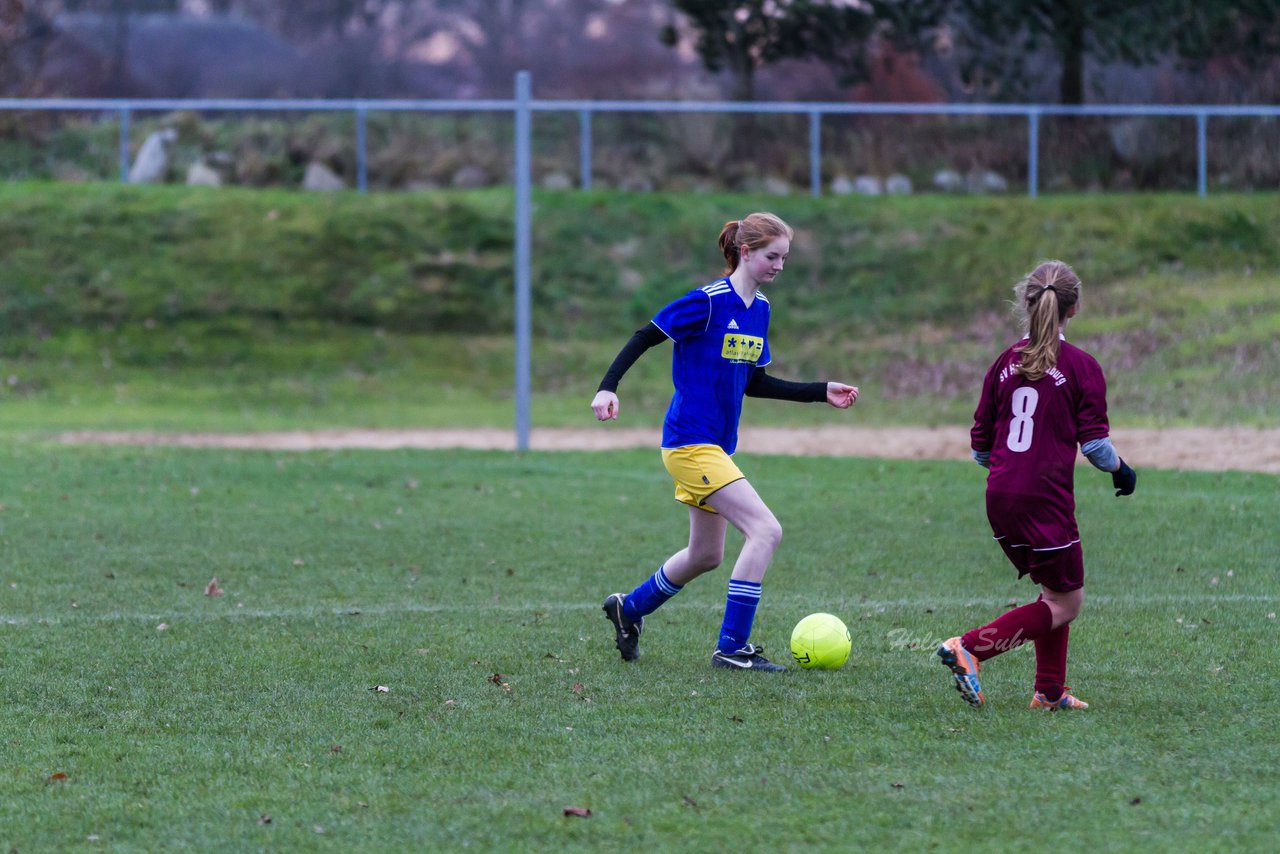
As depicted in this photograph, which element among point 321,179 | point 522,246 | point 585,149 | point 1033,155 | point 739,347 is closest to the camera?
point 739,347

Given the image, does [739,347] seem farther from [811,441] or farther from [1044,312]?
[811,441]

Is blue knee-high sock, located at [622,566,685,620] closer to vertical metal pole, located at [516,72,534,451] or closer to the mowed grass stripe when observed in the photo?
the mowed grass stripe

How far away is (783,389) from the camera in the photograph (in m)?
6.48

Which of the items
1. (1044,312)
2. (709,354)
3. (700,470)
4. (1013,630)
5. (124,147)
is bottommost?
(1013,630)

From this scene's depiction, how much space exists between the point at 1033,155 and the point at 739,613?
2026 centimetres

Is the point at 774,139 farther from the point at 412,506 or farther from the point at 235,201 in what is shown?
the point at 412,506

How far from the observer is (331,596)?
8.24 m

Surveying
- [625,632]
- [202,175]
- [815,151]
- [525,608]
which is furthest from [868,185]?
[625,632]

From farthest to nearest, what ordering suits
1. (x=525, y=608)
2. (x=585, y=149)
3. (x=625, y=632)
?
(x=585, y=149), (x=525, y=608), (x=625, y=632)

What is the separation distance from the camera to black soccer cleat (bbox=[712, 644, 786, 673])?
21.1 feet

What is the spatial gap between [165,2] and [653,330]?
1968 inches

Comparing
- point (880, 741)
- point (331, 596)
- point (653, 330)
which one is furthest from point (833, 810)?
point (331, 596)

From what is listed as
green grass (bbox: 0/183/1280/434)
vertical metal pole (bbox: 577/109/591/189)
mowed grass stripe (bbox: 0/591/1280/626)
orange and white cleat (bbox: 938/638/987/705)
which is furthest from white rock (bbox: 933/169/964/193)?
orange and white cleat (bbox: 938/638/987/705)

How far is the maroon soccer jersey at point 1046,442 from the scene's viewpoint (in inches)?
213
